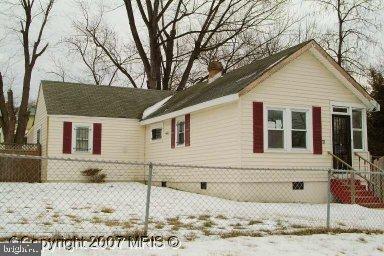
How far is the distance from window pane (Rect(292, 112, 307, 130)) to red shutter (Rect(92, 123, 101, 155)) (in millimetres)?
9326

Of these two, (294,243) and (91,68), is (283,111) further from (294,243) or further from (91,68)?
(91,68)

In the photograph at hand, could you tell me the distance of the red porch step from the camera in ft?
47.9

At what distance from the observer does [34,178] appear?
20.7m

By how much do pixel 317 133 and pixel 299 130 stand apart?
656mm

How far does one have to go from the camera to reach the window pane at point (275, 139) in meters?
15.0

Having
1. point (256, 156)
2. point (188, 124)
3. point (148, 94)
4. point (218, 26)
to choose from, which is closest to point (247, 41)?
point (218, 26)

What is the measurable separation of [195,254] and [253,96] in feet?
29.3

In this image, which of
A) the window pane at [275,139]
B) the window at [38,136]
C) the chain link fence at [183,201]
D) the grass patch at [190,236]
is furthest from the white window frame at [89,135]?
the grass patch at [190,236]

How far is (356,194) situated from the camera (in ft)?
49.1

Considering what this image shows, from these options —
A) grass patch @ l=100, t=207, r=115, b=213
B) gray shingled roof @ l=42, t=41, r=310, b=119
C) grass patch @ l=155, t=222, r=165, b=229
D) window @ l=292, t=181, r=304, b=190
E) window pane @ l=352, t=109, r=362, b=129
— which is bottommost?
grass patch @ l=100, t=207, r=115, b=213

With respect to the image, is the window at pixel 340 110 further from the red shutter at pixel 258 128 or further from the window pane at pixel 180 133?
the window pane at pixel 180 133

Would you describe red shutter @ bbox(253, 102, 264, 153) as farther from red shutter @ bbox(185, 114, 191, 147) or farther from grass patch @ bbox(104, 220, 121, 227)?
grass patch @ bbox(104, 220, 121, 227)

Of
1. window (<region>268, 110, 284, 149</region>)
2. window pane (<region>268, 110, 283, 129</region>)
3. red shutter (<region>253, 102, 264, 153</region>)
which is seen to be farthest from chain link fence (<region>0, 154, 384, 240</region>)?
window pane (<region>268, 110, 283, 129</region>)

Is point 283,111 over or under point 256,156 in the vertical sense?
over
